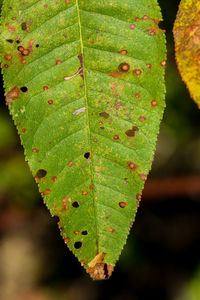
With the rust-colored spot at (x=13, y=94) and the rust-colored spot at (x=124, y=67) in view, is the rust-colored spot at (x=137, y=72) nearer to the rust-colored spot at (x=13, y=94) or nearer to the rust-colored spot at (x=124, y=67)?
the rust-colored spot at (x=124, y=67)

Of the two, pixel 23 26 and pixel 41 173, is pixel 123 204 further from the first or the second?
pixel 23 26

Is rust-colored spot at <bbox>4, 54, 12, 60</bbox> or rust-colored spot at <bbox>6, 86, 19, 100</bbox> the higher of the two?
rust-colored spot at <bbox>4, 54, 12, 60</bbox>

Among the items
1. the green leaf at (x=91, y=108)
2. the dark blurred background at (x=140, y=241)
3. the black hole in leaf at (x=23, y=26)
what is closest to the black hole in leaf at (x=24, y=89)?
the green leaf at (x=91, y=108)

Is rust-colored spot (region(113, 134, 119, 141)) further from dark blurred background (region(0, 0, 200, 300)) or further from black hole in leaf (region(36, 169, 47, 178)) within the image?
dark blurred background (region(0, 0, 200, 300))

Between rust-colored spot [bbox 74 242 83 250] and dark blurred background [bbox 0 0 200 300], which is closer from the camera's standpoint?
rust-colored spot [bbox 74 242 83 250]

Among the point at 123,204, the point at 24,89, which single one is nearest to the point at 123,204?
the point at 123,204

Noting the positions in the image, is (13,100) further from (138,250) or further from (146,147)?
(138,250)

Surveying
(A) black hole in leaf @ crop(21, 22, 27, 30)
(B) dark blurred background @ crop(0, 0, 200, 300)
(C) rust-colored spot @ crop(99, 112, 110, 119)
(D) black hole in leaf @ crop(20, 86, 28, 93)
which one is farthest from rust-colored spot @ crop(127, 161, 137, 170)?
(B) dark blurred background @ crop(0, 0, 200, 300)
